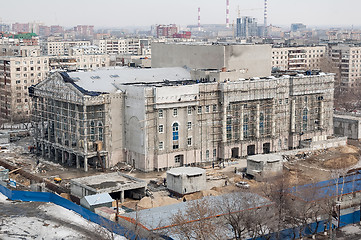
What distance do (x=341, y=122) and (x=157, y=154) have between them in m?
29.2

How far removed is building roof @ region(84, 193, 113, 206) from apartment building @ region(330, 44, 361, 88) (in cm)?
8794

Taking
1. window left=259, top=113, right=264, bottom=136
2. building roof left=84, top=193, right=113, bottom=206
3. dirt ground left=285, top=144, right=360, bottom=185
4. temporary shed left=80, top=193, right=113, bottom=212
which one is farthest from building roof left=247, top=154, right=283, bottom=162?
temporary shed left=80, top=193, right=113, bottom=212

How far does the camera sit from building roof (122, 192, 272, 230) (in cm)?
3659

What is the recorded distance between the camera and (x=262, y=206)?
125 ft

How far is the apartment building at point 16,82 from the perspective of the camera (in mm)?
91312

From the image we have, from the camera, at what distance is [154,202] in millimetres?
44906

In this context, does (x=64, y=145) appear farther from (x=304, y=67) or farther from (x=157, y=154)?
(x=304, y=67)

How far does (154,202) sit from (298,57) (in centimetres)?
8553

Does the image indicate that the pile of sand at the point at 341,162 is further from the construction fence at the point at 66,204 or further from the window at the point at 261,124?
the construction fence at the point at 66,204

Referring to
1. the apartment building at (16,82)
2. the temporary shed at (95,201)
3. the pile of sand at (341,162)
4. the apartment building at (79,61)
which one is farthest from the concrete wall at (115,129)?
the apartment building at (79,61)

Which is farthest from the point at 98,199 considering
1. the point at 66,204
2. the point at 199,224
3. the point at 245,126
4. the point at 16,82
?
the point at 16,82

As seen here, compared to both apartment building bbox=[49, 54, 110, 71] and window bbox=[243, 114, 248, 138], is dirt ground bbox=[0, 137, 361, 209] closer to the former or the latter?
window bbox=[243, 114, 248, 138]

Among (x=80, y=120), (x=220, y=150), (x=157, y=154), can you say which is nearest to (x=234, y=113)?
(x=220, y=150)

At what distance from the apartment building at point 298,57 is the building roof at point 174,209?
8203 cm
